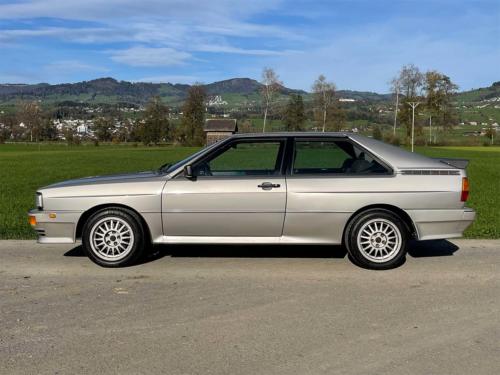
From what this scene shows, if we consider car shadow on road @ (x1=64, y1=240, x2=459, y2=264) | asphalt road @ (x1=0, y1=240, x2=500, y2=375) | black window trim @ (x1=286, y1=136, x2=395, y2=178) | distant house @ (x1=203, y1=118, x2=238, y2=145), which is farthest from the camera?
distant house @ (x1=203, y1=118, x2=238, y2=145)

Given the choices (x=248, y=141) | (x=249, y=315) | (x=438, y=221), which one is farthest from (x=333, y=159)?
(x=249, y=315)

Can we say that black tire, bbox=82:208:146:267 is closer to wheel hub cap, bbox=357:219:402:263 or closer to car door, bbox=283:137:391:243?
car door, bbox=283:137:391:243

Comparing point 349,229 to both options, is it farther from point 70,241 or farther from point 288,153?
point 70,241

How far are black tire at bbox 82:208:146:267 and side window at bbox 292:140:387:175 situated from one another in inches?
76.8

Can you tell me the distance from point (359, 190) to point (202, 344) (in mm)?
2798

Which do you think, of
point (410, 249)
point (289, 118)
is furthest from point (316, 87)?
point (410, 249)

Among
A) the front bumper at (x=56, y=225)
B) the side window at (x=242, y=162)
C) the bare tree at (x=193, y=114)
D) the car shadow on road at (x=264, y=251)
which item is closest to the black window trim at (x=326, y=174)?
the side window at (x=242, y=162)

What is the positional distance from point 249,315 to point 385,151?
2.75m

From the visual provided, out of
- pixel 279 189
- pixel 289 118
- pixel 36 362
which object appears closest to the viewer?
pixel 36 362

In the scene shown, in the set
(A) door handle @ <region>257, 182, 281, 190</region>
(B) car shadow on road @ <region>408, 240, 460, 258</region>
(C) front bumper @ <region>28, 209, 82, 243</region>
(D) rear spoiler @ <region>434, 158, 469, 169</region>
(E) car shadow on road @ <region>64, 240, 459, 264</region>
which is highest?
(D) rear spoiler @ <region>434, 158, 469, 169</region>

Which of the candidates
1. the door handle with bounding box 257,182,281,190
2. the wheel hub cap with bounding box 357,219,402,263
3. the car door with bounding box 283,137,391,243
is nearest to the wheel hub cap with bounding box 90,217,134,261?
the door handle with bounding box 257,182,281,190

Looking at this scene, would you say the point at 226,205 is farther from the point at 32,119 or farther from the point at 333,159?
the point at 32,119

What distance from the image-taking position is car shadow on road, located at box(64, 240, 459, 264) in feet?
21.9

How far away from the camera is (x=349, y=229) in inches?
234
